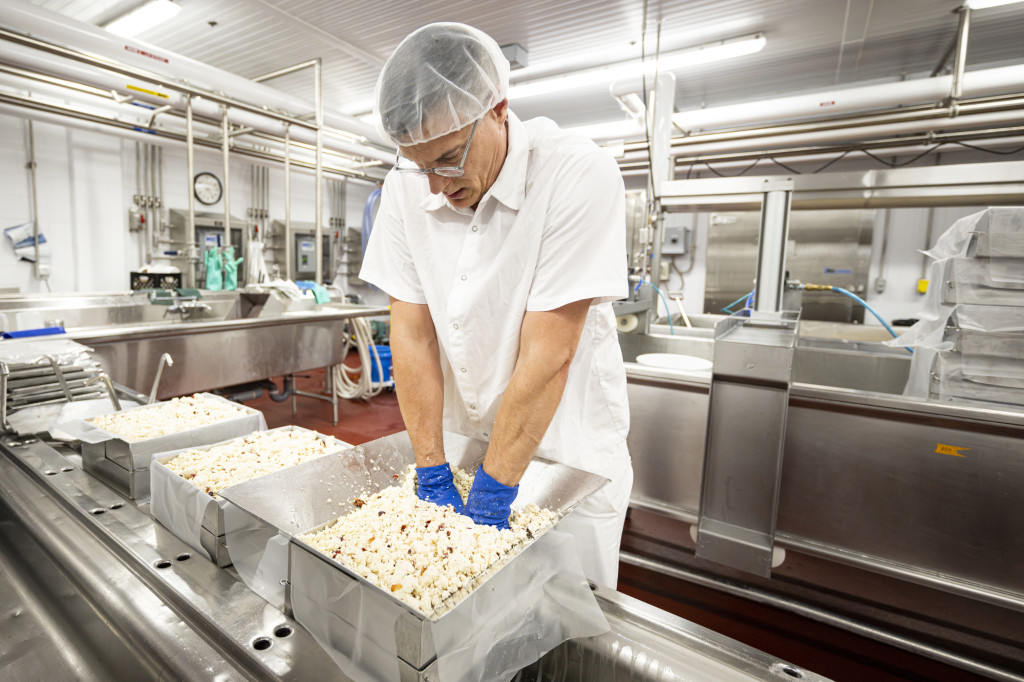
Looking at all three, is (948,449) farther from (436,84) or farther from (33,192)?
(33,192)

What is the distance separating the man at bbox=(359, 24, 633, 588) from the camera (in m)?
0.94

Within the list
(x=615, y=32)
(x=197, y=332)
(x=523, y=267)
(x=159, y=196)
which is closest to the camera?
(x=523, y=267)

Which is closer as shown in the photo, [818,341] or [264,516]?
[264,516]

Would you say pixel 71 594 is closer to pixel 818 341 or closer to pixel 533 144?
pixel 533 144

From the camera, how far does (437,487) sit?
0.96m

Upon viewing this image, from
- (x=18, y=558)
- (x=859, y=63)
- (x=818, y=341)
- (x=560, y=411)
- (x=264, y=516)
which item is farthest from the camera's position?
(x=859, y=63)

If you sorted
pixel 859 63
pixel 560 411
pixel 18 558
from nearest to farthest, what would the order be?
pixel 18 558
pixel 560 411
pixel 859 63

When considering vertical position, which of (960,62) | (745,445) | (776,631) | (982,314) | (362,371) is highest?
(960,62)

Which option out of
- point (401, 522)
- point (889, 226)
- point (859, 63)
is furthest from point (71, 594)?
point (889, 226)

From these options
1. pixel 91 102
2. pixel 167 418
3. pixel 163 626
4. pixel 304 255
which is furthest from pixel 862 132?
pixel 304 255

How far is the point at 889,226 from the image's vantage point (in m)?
5.71

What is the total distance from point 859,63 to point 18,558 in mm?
6342

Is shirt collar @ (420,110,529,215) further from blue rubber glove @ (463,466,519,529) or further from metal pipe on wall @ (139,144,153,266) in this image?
metal pipe on wall @ (139,144,153,266)

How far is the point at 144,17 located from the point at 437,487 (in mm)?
5284
